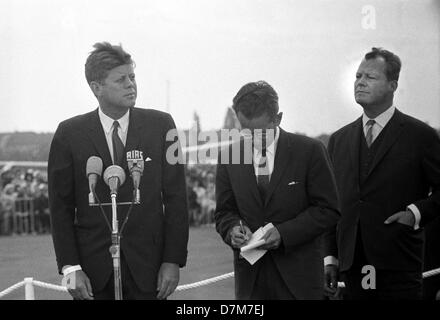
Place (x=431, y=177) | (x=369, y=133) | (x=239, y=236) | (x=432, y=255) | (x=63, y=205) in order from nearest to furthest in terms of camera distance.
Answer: (x=239, y=236) → (x=63, y=205) → (x=431, y=177) → (x=369, y=133) → (x=432, y=255)

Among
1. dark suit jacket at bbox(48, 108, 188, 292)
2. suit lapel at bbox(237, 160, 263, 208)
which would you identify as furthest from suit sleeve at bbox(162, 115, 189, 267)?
suit lapel at bbox(237, 160, 263, 208)

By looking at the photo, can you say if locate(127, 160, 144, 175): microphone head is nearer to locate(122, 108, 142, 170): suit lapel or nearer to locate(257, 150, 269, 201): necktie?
locate(122, 108, 142, 170): suit lapel

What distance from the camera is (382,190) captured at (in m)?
3.11

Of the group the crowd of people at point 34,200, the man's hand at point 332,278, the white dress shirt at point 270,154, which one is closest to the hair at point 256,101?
the white dress shirt at point 270,154

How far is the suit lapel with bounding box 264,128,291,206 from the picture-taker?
9.11ft

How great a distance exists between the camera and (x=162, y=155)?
288 centimetres

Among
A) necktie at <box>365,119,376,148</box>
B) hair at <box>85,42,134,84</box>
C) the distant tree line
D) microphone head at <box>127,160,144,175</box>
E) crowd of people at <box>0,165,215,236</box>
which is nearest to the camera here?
microphone head at <box>127,160,144,175</box>

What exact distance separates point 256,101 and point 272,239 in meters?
0.53

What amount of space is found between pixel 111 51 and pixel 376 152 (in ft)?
3.94

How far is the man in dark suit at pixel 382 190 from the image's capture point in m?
3.07

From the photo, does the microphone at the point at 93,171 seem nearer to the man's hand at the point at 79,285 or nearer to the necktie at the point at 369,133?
the man's hand at the point at 79,285

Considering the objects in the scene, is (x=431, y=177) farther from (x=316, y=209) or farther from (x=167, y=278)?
(x=167, y=278)

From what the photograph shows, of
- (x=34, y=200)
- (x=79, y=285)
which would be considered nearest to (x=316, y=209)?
(x=79, y=285)
